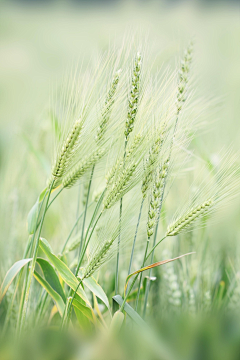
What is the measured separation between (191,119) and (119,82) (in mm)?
94

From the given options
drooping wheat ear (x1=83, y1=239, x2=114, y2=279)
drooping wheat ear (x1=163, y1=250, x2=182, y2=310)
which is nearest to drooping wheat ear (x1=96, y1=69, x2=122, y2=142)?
drooping wheat ear (x1=83, y1=239, x2=114, y2=279)

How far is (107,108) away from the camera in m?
0.31

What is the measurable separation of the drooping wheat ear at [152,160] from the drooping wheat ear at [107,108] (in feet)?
0.19

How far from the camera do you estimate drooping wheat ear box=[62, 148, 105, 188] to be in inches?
12.7

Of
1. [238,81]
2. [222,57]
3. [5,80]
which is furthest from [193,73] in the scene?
[222,57]

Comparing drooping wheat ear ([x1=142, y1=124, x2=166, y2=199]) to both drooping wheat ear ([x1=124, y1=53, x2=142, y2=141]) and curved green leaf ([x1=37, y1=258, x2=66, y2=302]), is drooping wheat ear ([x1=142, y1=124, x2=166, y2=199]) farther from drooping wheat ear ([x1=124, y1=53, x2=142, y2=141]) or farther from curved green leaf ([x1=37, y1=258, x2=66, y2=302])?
curved green leaf ([x1=37, y1=258, x2=66, y2=302])

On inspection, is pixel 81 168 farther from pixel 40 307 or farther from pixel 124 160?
pixel 40 307

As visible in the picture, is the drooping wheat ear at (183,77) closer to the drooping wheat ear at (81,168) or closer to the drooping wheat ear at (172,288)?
the drooping wheat ear at (81,168)

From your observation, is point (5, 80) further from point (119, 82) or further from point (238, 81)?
point (119, 82)

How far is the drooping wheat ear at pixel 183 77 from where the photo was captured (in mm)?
311

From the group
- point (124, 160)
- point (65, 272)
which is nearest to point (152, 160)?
point (124, 160)

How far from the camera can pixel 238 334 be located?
11 centimetres

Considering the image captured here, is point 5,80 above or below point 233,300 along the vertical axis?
above

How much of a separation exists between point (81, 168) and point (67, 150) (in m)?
0.03
